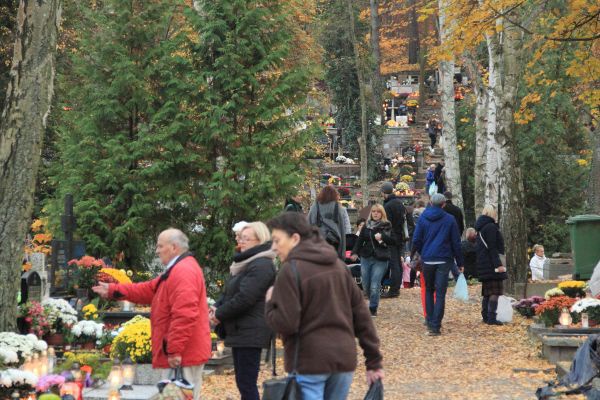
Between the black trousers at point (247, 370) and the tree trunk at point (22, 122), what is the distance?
3700 mm

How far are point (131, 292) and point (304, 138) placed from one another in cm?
1176

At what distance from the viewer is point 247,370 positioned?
30.3ft

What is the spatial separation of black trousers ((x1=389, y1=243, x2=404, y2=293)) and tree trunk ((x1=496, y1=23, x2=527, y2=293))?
1.96 meters

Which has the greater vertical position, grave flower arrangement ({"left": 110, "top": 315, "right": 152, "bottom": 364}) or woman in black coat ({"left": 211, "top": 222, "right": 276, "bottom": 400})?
woman in black coat ({"left": 211, "top": 222, "right": 276, "bottom": 400})

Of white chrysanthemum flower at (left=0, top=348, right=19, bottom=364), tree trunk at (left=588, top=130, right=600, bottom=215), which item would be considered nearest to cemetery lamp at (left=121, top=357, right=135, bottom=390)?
white chrysanthemum flower at (left=0, top=348, right=19, bottom=364)

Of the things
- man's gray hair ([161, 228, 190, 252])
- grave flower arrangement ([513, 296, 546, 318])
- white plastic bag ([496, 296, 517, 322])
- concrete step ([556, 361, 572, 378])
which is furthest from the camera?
grave flower arrangement ([513, 296, 546, 318])

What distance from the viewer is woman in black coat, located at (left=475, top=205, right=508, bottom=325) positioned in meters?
17.3

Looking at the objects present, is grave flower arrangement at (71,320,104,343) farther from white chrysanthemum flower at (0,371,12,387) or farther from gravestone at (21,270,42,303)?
white chrysanthemum flower at (0,371,12,387)

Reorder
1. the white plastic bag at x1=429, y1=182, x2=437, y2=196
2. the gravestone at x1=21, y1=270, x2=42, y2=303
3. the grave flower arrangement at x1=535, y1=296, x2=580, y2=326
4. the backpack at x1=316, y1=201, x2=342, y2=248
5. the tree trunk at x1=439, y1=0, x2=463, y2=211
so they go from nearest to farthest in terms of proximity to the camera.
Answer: the gravestone at x1=21, y1=270, x2=42, y2=303
the grave flower arrangement at x1=535, y1=296, x2=580, y2=326
the backpack at x1=316, y1=201, x2=342, y2=248
the tree trunk at x1=439, y1=0, x2=463, y2=211
the white plastic bag at x1=429, y1=182, x2=437, y2=196

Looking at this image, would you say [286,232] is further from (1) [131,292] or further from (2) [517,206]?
(2) [517,206]

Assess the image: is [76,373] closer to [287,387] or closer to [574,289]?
[287,387]

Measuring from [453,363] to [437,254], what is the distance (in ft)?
7.70

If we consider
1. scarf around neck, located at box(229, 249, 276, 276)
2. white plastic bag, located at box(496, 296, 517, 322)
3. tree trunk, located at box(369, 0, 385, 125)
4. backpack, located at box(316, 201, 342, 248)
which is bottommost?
white plastic bag, located at box(496, 296, 517, 322)

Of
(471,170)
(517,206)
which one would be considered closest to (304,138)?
(517,206)
